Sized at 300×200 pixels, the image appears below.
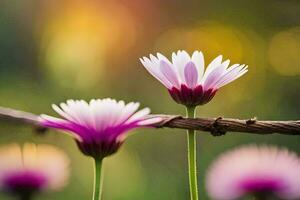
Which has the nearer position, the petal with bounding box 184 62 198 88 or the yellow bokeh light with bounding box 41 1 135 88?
the petal with bounding box 184 62 198 88

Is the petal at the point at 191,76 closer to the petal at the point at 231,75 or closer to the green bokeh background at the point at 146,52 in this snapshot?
the petal at the point at 231,75

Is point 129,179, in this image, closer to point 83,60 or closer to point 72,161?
point 72,161

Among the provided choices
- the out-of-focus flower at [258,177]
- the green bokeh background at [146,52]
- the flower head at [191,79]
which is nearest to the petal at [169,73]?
the flower head at [191,79]

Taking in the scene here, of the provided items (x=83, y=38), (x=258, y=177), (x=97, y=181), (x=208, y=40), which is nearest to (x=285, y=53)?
(x=208, y=40)

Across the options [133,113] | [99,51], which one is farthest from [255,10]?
[133,113]

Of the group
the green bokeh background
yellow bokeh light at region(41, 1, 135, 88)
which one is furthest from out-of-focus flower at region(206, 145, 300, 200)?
yellow bokeh light at region(41, 1, 135, 88)

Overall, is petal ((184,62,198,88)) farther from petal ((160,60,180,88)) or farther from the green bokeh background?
the green bokeh background

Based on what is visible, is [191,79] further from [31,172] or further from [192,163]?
[31,172]
